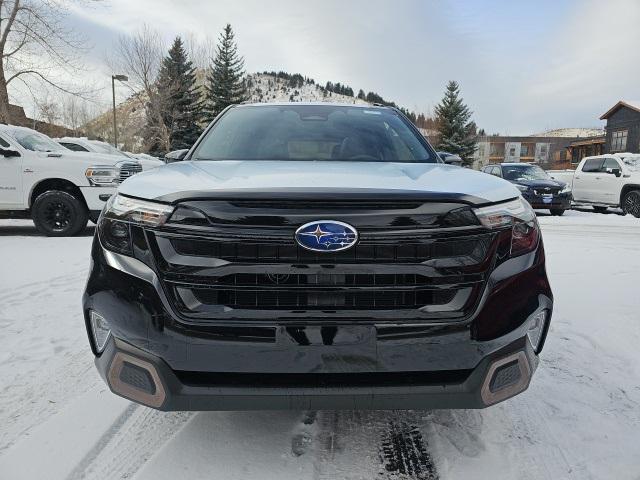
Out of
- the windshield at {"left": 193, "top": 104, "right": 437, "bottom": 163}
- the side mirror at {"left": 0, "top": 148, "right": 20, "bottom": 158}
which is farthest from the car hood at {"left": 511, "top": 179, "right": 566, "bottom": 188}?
the side mirror at {"left": 0, "top": 148, "right": 20, "bottom": 158}

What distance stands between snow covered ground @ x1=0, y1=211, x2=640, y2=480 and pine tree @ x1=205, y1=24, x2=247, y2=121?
138 feet

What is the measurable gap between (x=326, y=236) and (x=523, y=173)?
14344 millimetres

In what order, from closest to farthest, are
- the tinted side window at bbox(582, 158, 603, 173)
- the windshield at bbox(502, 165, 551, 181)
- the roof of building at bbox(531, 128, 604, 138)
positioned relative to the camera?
the windshield at bbox(502, 165, 551, 181) → the tinted side window at bbox(582, 158, 603, 173) → the roof of building at bbox(531, 128, 604, 138)

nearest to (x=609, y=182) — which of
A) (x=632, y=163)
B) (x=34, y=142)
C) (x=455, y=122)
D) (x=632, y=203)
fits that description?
(x=632, y=163)

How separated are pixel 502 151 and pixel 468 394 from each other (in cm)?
9137

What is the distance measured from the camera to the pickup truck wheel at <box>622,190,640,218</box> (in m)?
13.3

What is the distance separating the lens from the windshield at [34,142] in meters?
8.22

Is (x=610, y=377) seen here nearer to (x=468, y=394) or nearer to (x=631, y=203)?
(x=468, y=394)

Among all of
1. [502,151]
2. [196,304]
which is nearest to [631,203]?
[196,304]

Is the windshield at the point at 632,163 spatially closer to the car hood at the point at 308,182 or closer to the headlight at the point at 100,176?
the headlight at the point at 100,176

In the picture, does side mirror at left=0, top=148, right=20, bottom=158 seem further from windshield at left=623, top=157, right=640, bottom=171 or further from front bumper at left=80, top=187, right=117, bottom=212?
windshield at left=623, top=157, right=640, bottom=171

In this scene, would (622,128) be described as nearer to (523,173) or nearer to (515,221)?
(523,173)

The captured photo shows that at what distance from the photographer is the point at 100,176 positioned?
7.95 m

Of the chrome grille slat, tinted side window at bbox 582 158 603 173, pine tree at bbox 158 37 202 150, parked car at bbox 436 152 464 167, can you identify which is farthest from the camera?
pine tree at bbox 158 37 202 150
